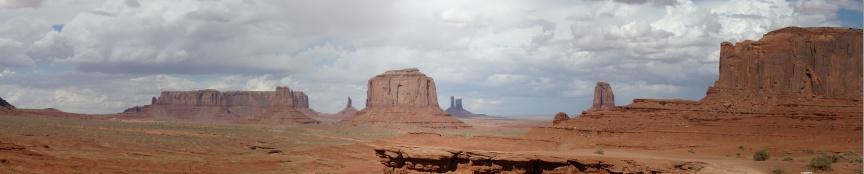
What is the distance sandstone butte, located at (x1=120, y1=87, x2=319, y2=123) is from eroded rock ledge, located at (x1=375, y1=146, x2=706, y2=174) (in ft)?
452

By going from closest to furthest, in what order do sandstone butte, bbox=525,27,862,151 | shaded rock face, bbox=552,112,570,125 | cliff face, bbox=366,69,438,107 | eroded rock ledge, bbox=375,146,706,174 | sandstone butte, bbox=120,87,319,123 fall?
eroded rock ledge, bbox=375,146,706,174 → sandstone butte, bbox=525,27,862,151 → shaded rock face, bbox=552,112,570,125 → cliff face, bbox=366,69,438,107 → sandstone butte, bbox=120,87,319,123

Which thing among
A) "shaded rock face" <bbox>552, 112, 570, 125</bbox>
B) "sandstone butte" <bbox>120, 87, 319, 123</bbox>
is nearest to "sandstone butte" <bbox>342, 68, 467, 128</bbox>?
"sandstone butte" <bbox>120, 87, 319, 123</bbox>

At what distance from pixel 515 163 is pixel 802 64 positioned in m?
27.4

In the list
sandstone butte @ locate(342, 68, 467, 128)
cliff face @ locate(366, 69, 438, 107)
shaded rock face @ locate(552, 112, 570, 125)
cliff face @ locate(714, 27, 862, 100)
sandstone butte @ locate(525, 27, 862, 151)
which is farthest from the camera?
cliff face @ locate(366, 69, 438, 107)

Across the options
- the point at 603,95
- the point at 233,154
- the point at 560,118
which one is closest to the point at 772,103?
the point at 560,118

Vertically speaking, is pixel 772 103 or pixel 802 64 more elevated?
pixel 802 64

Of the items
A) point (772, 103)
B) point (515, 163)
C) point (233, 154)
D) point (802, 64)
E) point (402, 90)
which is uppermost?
point (402, 90)

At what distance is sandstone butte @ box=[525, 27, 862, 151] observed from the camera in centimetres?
3953

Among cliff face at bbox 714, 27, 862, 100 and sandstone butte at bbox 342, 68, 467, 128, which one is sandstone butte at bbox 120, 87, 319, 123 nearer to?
sandstone butte at bbox 342, 68, 467, 128

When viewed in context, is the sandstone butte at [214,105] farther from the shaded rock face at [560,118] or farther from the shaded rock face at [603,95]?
the shaded rock face at [560,118]

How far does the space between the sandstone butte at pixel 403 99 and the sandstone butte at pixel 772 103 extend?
82548mm

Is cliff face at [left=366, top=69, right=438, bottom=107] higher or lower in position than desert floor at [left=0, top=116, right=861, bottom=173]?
higher

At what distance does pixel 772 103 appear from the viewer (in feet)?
140

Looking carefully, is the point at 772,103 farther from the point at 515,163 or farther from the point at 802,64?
the point at 515,163
